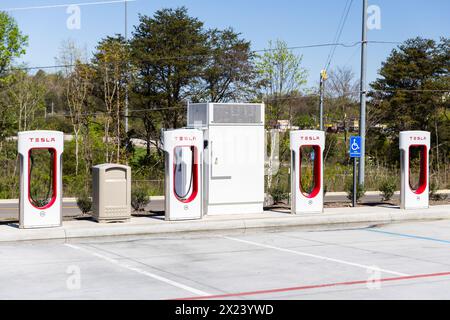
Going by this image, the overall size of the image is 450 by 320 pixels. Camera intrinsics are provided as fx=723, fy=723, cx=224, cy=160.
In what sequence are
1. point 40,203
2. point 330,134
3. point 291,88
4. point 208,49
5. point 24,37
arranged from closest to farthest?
point 40,203
point 291,88
point 24,37
point 208,49
point 330,134

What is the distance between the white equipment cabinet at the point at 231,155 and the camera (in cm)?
1611

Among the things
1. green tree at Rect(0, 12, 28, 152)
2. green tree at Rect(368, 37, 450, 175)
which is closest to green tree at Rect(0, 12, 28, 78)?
green tree at Rect(0, 12, 28, 152)

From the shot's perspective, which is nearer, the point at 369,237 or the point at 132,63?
the point at 369,237

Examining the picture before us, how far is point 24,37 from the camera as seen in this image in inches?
1767

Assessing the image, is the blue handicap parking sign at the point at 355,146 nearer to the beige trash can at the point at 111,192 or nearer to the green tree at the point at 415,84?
the beige trash can at the point at 111,192

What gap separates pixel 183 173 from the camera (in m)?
15.9

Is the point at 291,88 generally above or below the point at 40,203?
above

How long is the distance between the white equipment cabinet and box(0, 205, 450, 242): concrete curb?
0.48m

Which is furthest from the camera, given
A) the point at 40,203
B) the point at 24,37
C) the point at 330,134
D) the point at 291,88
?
the point at 330,134

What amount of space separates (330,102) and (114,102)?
1859 cm

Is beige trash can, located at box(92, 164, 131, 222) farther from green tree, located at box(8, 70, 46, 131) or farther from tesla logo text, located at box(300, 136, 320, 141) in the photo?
green tree, located at box(8, 70, 46, 131)

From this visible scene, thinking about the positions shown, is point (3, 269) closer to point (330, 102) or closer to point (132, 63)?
point (132, 63)

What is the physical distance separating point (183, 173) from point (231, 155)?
1184 millimetres
